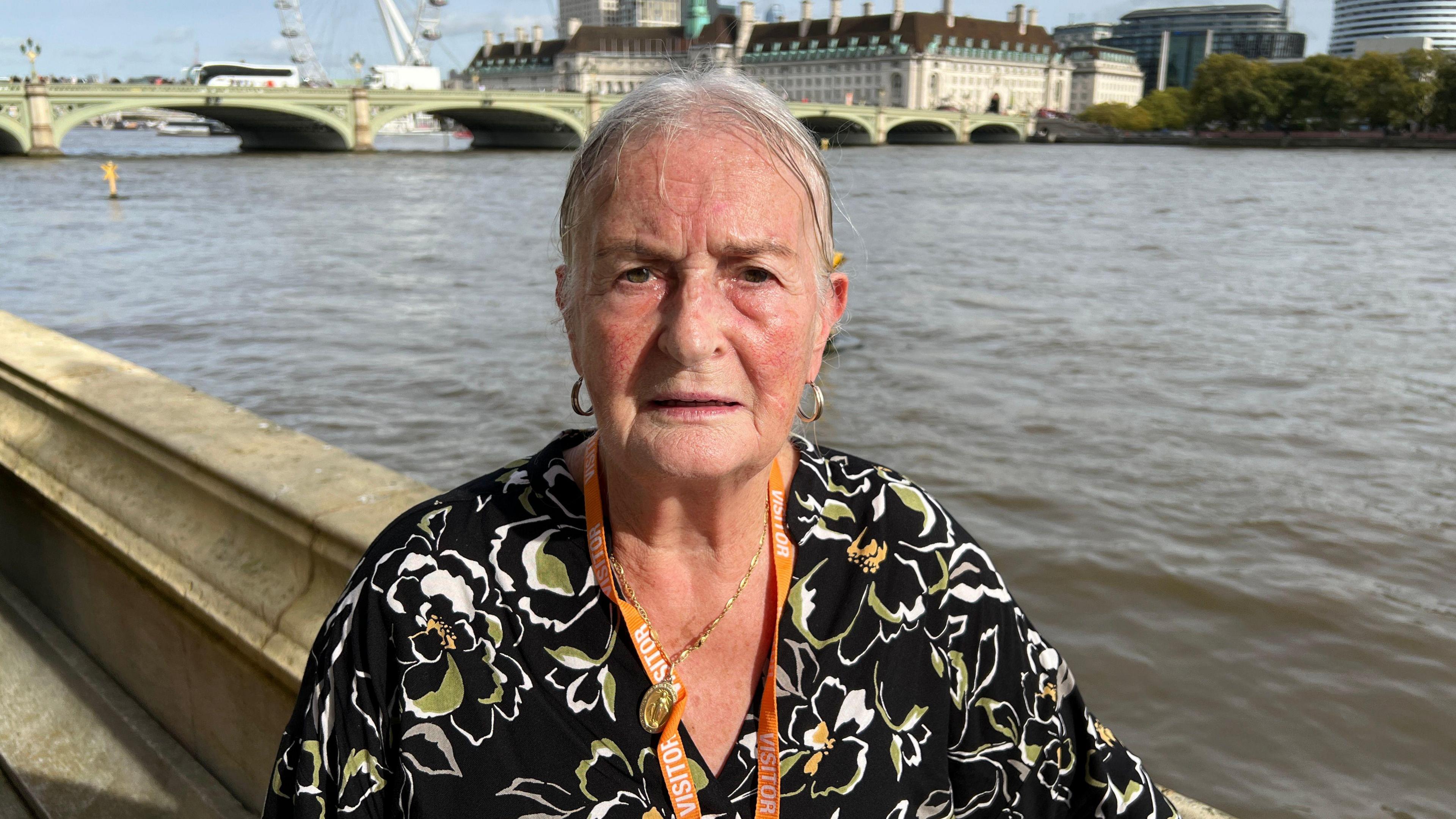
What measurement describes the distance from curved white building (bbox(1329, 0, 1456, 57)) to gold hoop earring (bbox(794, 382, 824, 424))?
13426cm

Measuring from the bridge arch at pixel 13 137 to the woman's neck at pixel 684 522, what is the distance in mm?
41256

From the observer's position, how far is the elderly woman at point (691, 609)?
3.37 feet

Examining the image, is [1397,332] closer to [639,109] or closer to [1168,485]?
[1168,485]

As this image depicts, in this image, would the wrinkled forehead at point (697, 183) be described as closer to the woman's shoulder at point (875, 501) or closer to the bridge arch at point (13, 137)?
the woman's shoulder at point (875, 501)

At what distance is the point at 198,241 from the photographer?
16562mm

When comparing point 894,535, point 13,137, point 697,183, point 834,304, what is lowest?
point 894,535

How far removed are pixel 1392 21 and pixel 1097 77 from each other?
41.3 metres

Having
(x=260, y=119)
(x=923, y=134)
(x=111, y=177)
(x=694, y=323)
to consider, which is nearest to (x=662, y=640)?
(x=694, y=323)

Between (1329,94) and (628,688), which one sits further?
(1329,94)

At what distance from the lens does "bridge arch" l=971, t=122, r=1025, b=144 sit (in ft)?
235

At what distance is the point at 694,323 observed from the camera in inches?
41.5

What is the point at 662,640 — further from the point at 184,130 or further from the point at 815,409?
the point at 184,130

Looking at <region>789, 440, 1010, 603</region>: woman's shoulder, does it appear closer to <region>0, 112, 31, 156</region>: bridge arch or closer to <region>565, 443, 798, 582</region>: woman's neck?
<region>565, 443, 798, 582</region>: woman's neck

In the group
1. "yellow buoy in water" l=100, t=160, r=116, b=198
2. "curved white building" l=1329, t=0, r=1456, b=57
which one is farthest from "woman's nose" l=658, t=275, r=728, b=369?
"curved white building" l=1329, t=0, r=1456, b=57
